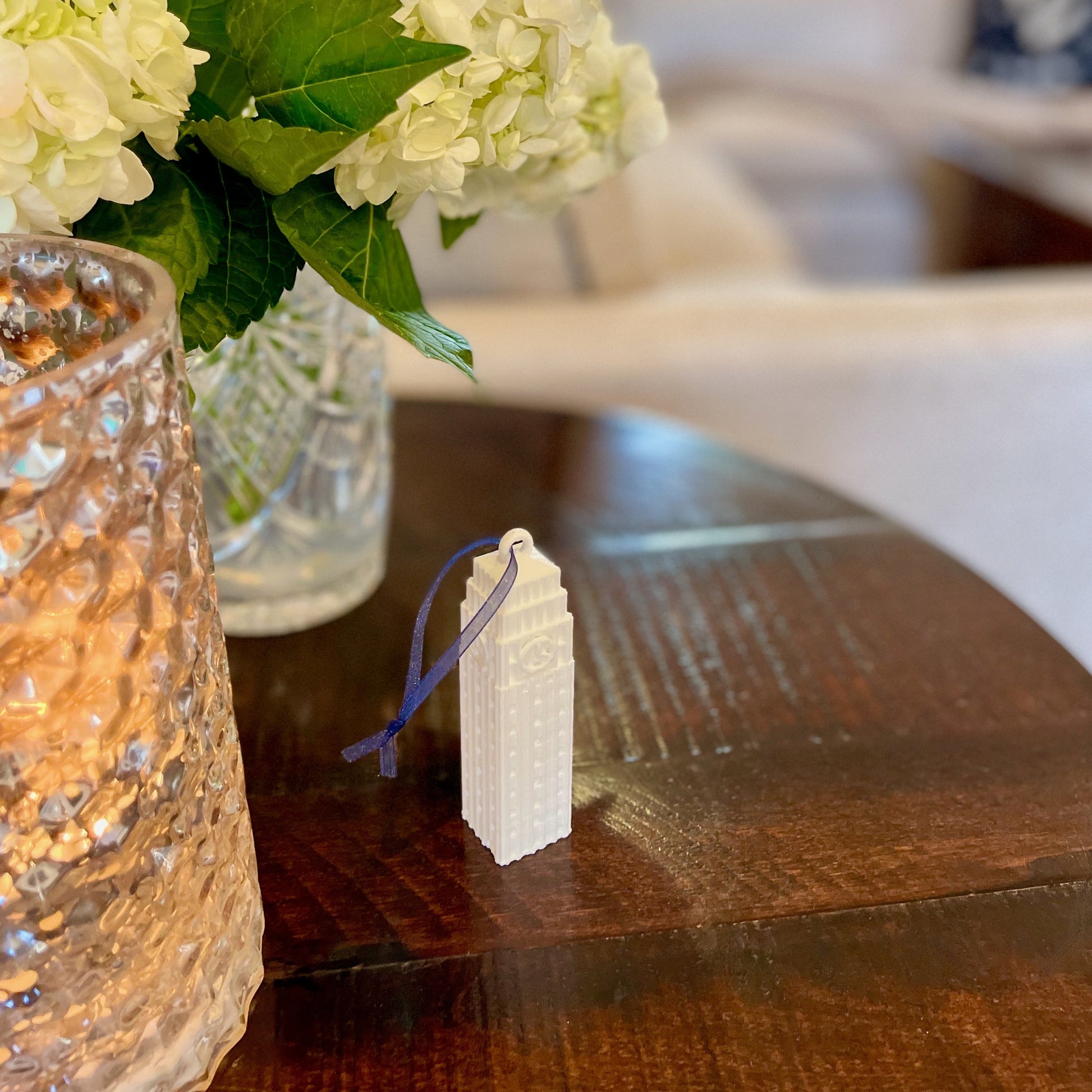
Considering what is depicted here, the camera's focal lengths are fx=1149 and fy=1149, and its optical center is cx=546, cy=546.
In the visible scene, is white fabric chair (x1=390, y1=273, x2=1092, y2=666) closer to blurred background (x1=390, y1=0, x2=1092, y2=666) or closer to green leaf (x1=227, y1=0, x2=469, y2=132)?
blurred background (x1=390, y1=0, x2=1092, y2=666)

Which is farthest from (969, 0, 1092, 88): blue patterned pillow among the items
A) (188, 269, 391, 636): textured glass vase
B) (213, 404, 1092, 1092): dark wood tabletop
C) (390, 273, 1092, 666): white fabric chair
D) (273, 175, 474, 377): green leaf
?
(273, 175, 474, 377): green leaf

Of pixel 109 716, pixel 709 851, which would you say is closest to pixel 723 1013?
pixel 709 851

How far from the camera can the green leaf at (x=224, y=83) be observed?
0.39 metres

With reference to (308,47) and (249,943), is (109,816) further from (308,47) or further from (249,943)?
(308,47)

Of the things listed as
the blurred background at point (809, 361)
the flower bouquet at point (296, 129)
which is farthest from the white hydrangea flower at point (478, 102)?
the blurred background at point (809, 361)

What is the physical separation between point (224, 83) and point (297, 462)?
9.1 inches

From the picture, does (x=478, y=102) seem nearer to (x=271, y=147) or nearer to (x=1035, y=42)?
(x=271, y=147)

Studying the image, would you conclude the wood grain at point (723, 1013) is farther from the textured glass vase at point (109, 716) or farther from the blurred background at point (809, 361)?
the blurred background at point (809, 361)

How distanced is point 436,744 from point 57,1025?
0.73 ft

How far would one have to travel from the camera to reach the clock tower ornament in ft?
1.31

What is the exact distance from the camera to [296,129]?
349 mm

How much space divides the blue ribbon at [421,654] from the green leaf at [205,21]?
190mm

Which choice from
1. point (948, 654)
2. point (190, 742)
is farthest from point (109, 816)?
point (948, 654)

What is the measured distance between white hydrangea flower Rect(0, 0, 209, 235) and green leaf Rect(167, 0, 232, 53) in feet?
0.08
